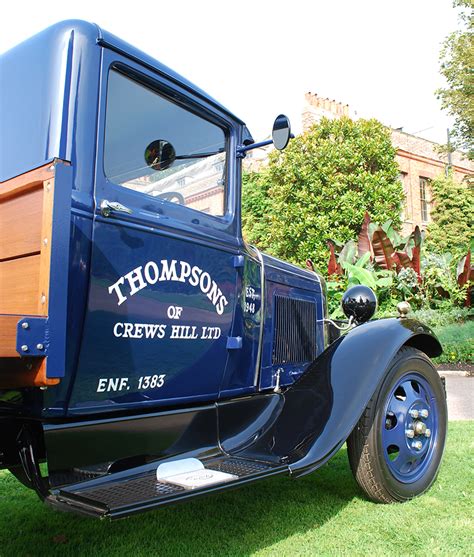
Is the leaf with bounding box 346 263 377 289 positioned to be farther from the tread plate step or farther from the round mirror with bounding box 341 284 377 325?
the tread plate step

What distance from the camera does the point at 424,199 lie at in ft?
70.3

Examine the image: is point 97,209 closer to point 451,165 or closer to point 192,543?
point 192,543

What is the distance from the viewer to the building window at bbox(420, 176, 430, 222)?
843 inches

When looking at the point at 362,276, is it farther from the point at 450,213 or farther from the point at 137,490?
the point at 450,213

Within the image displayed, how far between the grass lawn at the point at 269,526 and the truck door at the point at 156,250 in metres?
0.67

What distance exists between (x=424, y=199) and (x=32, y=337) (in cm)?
2153

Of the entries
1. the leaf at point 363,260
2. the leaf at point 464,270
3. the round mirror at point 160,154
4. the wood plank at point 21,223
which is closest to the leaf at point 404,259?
the leaf at point 363,260

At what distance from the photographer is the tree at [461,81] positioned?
52.0 ft

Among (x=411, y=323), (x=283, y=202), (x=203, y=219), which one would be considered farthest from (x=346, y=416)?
(x=283, y=202)

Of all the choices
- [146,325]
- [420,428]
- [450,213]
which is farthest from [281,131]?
[450,213]

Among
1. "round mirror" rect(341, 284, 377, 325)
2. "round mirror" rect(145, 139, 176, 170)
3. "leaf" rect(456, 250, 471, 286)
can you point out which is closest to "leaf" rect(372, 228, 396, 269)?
"leaf" rect(456, 250, 471, 286)

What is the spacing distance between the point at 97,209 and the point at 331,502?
210 cm

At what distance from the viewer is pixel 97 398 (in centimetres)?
225

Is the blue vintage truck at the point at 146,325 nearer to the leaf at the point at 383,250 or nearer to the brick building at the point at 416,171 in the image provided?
the leaf at the point at 383,250
